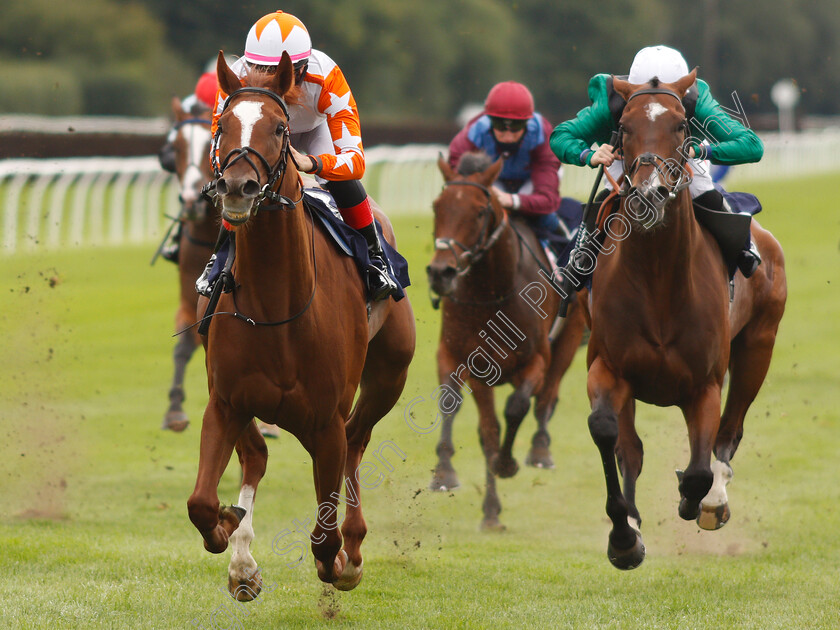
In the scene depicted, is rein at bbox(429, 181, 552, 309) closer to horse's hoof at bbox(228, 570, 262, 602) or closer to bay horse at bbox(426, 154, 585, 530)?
bay horse at bbox(426, 154, 585, 530)

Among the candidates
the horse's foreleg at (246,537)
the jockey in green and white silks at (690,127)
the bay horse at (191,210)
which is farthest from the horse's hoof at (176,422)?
the jockey in green and white silks at (690,127)

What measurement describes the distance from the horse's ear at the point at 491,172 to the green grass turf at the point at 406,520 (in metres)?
2.03

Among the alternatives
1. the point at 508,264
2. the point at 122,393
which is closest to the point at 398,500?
the point at 508,264

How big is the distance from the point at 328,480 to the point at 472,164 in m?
3.23

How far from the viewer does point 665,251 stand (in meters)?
4.92

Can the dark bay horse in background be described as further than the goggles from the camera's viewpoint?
Yes

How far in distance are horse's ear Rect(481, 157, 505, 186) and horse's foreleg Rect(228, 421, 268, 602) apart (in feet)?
9.08

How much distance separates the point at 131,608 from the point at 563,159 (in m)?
2.73

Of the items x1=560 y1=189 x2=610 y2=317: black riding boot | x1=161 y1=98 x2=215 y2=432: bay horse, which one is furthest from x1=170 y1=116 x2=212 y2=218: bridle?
x1=560 y1=189 x2=610 y2=317: black riding boot

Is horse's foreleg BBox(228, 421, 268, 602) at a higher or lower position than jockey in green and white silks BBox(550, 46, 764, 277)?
lower

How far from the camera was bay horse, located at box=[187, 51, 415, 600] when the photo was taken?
3.88 m

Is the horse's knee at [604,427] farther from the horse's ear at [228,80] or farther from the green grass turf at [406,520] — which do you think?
the horse's ear at [228,80]

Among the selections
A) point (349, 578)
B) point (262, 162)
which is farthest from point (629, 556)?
point (262, 162)

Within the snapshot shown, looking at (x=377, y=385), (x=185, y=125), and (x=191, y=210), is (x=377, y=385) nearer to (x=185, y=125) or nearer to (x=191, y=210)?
(x=191, y=210)
